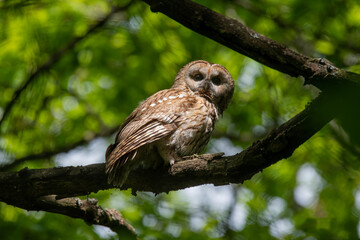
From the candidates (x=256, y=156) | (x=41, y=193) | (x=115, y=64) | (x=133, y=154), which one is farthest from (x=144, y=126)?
(x=115, y=64)

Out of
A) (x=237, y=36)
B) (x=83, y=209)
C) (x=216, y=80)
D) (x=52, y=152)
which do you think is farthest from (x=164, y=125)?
(x=52, y=152)

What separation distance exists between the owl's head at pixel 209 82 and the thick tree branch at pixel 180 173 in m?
1.58

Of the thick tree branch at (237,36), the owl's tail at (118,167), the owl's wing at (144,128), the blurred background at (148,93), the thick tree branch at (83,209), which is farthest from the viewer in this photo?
the blurred background at (148,93)

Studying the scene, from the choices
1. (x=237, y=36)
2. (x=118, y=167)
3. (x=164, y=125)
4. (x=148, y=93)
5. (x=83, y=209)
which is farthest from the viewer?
(x=148, y=93)

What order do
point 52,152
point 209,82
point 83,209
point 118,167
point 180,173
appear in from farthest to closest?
point 52,152
point 209,82
point 83,209
point 118,167
point 180,173

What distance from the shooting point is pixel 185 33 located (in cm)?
692

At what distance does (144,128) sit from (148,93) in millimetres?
3396

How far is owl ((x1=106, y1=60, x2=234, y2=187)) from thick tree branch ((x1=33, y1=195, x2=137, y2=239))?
1.56ft

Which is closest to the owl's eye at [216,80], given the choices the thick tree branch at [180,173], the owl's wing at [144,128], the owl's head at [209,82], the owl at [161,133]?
the owl's head at [209,82]

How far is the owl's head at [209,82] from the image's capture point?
17.1ft

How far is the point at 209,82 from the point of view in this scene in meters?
5.24

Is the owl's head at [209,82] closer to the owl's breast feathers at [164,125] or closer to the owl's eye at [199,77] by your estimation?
the owl's eye at [199,77]

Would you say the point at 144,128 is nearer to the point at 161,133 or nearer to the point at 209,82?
the point at 161,133

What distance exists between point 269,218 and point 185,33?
3737 mm
